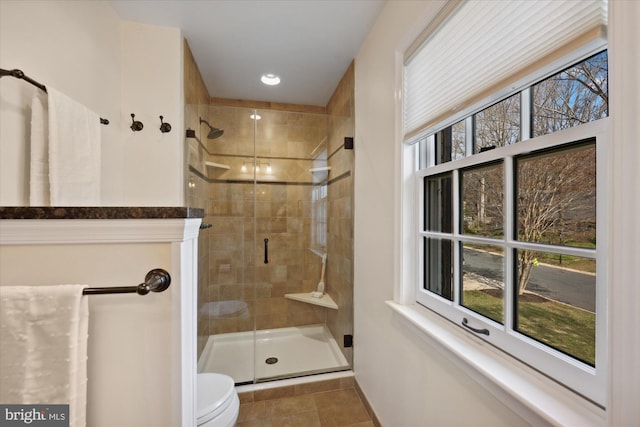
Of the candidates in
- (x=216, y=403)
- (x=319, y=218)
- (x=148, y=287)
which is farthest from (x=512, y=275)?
(x=319, y=218)

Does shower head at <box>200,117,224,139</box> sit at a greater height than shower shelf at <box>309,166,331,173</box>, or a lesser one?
greater

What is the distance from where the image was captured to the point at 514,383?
765 mm

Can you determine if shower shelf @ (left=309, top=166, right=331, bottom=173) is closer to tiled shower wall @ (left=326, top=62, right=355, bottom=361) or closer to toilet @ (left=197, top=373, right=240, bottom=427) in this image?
tiled shower wall @ (left=326, top=62, right=355, bottom=361)

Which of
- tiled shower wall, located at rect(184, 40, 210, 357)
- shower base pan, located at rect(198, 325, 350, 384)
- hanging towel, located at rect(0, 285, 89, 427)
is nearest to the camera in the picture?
hanging towel, located at rect(0, 285, 89, 427)

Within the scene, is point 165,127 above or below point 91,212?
above

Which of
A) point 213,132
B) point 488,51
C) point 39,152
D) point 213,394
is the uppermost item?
point 213,132

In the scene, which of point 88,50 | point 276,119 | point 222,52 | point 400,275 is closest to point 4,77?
point 88,50

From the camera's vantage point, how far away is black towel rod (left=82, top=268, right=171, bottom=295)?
0.59 metres

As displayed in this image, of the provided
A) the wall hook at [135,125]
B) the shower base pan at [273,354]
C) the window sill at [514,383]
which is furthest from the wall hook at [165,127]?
the window sill at [514,383]

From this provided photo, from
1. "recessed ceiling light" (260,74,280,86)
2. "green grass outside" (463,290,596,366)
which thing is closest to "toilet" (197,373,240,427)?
"green grass outside" (463,290,596,366)

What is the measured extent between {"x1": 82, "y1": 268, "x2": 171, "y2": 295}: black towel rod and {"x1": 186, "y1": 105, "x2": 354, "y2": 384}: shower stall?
158 centimetres

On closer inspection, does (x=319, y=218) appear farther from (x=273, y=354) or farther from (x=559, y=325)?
(x=559, y=325)

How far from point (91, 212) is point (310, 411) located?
184 cm

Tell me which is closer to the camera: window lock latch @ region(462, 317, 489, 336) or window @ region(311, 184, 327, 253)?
window lock latch @ region(462, 317, 489, 336)
